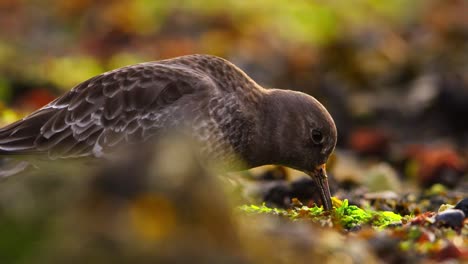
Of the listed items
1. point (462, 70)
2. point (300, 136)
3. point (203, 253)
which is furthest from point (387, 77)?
point (203, 253)

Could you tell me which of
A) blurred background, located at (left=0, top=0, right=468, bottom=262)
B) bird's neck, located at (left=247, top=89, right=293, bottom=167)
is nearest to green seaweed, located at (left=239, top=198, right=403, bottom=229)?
bird's neck, located at (left=247, top=89, right=293, bottom=167)

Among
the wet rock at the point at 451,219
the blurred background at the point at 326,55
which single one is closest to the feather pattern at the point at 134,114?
the wet rock at the point at 451,219

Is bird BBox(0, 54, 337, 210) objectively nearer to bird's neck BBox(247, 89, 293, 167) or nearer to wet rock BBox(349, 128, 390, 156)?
bird's neck BBox(247, 89, 293, 167)

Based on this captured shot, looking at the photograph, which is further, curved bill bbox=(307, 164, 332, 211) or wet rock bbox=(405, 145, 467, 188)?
wet rock bbox=(405, 145, 467, 188)

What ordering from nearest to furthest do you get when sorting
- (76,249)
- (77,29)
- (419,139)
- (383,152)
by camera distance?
1. (76,249)
2. (383,152)
3. (419,139)
4. (77,29)

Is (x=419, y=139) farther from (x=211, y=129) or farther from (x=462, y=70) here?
(x=211, y=129)

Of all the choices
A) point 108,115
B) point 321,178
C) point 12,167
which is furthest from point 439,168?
point 12,167
